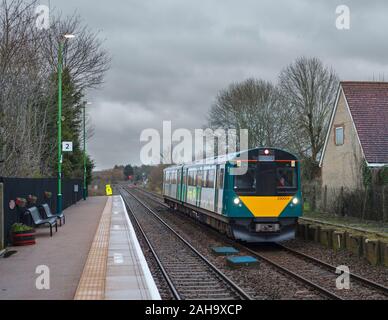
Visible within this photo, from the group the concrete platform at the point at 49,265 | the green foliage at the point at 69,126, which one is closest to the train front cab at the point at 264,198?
the concrete platform at the point at 49,265

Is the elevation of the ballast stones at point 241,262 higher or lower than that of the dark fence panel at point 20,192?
lower

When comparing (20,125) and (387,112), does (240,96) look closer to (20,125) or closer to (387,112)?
(387,112)

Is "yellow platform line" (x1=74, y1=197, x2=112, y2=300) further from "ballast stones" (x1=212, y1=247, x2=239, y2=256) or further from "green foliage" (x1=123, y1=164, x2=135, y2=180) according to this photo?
"green foliage" (x1=123, y1=164, x2=135, y2=180)

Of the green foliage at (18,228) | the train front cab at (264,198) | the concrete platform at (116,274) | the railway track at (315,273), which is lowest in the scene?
the railway track at (315,273)

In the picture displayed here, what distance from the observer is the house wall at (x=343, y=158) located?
27.9 meters

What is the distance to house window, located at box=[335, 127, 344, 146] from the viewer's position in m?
30.8

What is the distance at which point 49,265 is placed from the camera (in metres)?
11.7

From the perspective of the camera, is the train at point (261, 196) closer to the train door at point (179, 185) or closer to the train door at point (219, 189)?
the train door at point (219, 189)

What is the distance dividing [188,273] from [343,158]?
19940 millimetres

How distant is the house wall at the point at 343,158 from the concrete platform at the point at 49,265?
1490 cm

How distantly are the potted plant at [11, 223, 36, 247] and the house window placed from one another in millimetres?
20236

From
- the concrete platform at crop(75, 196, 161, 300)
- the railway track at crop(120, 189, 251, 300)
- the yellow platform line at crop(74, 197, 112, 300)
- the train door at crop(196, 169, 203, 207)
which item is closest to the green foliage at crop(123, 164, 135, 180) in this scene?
the train door at crop(196, 169, 203, 207)
